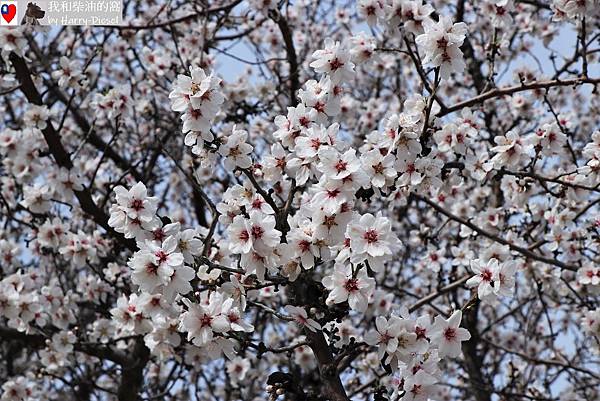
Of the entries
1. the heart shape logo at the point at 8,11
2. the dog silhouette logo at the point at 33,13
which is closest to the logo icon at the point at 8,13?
the heart shape logo at the point at 8,11

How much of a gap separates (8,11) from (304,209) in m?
3.41

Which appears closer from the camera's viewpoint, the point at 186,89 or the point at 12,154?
the point at 186,89

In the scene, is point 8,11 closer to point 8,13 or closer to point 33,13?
point 8,13

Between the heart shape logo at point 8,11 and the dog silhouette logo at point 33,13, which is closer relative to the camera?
the dog silhouette logo at point 33,13

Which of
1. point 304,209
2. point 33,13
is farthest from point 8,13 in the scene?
point 304,209

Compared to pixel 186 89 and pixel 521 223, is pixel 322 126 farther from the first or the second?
pixel 521 223

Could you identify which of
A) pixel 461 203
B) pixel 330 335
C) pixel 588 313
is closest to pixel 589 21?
pixel 461 203

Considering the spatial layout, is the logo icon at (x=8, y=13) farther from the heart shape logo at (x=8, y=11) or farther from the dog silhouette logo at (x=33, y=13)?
the dog silhouette logo at (x=33, y=13)

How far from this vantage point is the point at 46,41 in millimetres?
7648

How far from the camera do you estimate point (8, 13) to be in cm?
507

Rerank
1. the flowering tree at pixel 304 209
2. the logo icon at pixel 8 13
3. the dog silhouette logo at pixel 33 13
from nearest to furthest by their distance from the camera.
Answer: the flowering tree at pixel 304 209 → the dog silhouette logo at pixel 33 13 → the logo icon at pixel 8 13

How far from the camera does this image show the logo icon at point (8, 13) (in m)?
4.96

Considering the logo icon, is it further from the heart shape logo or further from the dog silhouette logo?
the dog silhouette logo

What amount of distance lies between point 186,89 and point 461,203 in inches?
152
